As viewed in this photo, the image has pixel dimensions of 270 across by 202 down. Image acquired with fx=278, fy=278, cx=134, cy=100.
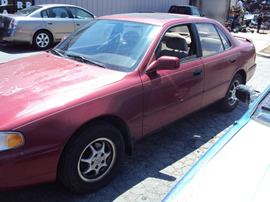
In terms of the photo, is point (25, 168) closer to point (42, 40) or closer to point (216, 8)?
point (42, 40)

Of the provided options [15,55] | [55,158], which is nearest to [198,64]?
[55,158]

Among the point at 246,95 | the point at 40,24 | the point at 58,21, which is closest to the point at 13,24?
the point at 40,24

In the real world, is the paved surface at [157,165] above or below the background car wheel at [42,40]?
below

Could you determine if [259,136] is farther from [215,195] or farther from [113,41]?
[113,41]

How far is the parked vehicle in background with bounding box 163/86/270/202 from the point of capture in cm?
156

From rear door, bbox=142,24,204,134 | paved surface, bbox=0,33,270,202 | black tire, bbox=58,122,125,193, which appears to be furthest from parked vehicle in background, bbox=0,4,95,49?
black tire, bbox=58,122,125,193

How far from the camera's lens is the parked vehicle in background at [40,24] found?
8852 mm

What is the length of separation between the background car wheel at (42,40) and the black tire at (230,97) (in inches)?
271

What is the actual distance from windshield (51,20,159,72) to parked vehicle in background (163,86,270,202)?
51.3 inches

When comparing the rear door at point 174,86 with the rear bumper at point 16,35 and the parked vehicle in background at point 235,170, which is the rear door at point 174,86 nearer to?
the parked vehicle in background at point 235,170

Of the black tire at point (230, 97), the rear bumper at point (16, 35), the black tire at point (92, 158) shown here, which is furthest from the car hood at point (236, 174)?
the rear bumper at point (16, 35)

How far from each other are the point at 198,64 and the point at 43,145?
2.25 metres

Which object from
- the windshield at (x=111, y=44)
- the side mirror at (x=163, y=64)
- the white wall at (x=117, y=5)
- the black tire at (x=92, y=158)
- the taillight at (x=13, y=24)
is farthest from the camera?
the white wall at (x=117, y=5)

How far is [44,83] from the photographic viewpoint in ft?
8.52
